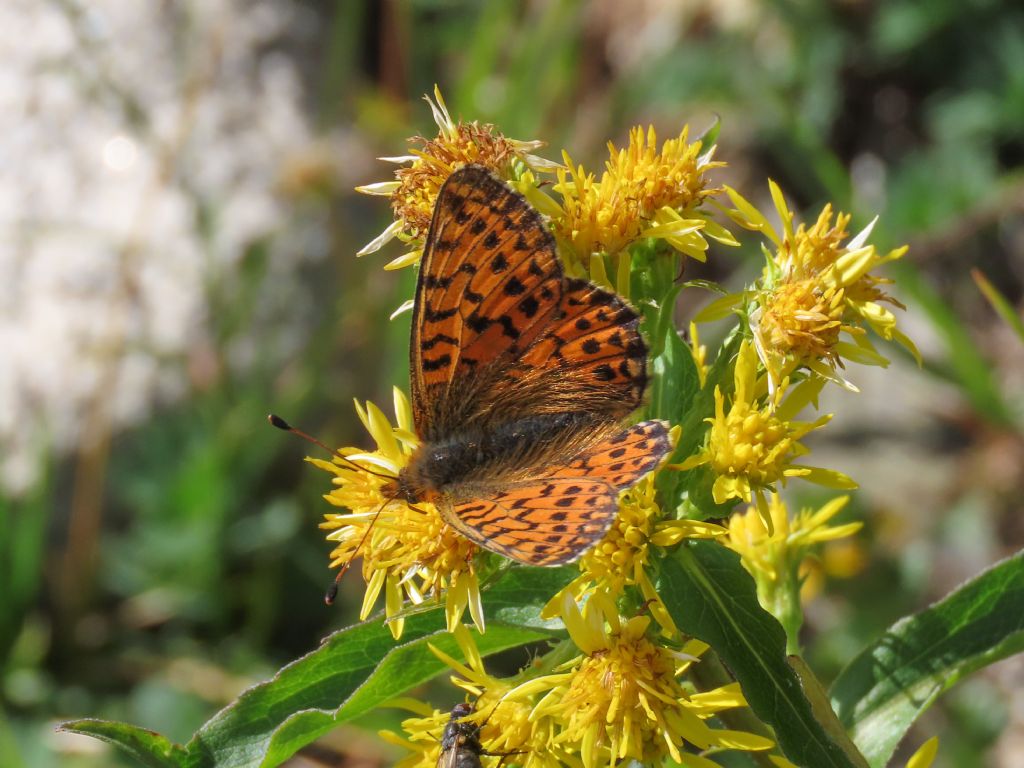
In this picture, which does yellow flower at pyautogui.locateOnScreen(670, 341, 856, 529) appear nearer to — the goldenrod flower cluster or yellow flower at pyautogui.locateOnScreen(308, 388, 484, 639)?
the goldenrod flower cluster

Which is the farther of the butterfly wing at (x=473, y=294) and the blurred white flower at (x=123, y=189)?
the blurred white flower at (x=123, y=189)

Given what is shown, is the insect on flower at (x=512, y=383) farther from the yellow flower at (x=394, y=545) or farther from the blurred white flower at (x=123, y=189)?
the blurred white flower at (x=123, y=189)

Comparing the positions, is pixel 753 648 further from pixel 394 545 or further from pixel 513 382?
pixel 513 382

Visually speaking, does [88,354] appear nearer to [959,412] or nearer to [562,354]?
[562,354]

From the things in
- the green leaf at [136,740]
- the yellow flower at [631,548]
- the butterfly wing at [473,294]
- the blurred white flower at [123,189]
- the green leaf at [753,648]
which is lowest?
the green leaf at [753,648]

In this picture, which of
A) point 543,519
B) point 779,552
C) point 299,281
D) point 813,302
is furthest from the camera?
point 299,281

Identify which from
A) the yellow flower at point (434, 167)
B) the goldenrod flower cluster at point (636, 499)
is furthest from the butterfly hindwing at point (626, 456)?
the yellow flower at point (434, 167)

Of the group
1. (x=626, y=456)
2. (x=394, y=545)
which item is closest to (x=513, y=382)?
(x=394, y=545)
